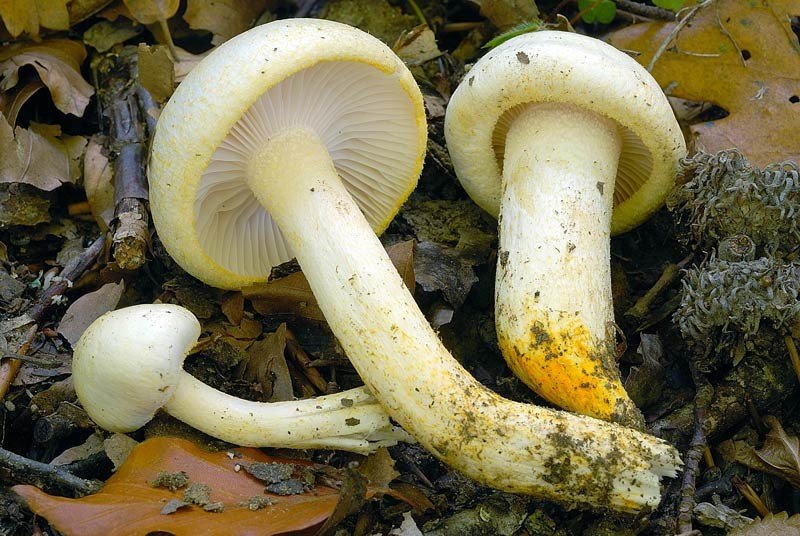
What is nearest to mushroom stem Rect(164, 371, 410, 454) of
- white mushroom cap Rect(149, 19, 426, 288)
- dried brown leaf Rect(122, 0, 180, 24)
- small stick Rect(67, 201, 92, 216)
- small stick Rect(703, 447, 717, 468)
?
white mushroom cap Rect(149, 19, 426, 288)

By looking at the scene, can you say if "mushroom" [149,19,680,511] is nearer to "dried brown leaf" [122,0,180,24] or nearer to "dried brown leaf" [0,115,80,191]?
"dried brown leaf" [0,115,80,191]

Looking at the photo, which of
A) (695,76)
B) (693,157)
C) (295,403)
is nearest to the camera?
(295,403)

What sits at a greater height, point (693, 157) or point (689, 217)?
point (693, 157)

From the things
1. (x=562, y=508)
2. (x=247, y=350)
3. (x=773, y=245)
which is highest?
(x=773, y=245)

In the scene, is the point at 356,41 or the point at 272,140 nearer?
the point at 356,41

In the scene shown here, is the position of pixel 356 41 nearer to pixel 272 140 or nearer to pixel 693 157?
pixel 272 140

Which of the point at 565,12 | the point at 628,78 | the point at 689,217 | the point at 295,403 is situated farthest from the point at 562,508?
the point at 565,12
